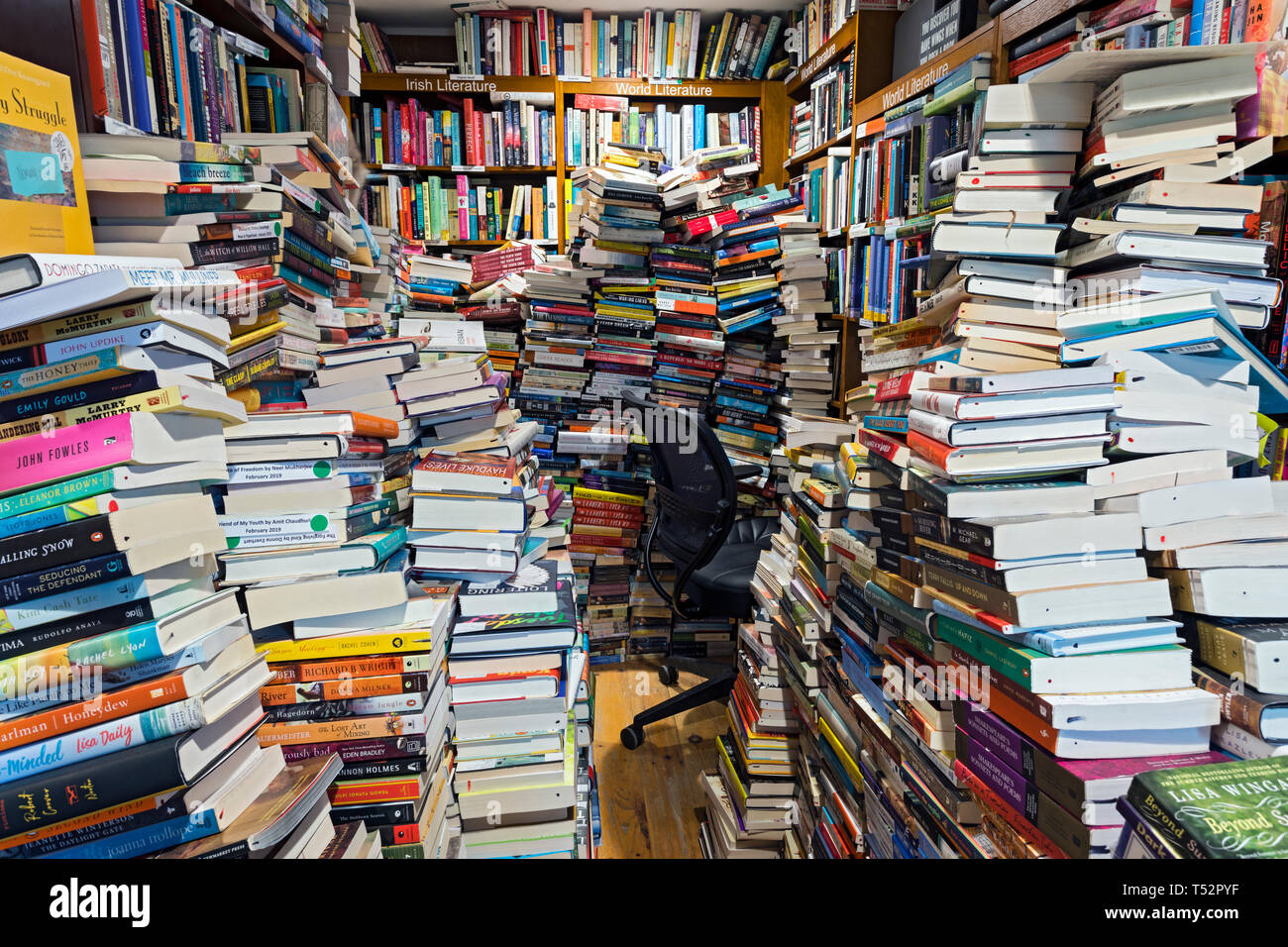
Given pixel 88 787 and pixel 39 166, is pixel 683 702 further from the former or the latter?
pixel 39 166

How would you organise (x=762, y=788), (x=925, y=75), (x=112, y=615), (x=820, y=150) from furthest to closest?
(x=820, y=150), (x=925, y=75), (x=762, y=788), (x=112, y=615)

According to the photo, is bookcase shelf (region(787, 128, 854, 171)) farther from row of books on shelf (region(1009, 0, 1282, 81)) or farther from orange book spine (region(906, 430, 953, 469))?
orange book spine (region(906, 430, 953, 469))

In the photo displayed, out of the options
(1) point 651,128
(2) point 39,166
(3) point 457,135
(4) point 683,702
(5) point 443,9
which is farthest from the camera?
(1) point 651,128

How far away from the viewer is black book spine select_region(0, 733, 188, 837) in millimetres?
755

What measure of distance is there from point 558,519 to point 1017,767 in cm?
161

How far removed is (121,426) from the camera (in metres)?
0.86

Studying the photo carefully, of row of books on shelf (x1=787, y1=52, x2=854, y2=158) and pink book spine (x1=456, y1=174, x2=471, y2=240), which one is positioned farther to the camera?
pink book spine (x1=456, y1=174, x2=471, y2=240)

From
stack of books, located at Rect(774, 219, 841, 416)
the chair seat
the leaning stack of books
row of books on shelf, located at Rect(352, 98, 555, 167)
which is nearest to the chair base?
the chair seat

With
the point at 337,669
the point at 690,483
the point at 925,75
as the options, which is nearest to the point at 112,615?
the point at 337,669

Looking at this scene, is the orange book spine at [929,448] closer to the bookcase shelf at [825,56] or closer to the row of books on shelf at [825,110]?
the row of books on shelf at [825,110]

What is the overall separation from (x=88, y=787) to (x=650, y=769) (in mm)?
2020

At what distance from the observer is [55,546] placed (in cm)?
80

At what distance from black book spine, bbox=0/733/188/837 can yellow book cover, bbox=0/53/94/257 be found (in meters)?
0.69
